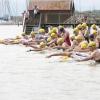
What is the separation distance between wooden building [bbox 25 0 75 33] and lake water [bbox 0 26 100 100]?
17853mm

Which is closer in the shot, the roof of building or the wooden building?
the wooden building

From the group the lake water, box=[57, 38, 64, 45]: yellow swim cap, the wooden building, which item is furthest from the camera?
the wooden building

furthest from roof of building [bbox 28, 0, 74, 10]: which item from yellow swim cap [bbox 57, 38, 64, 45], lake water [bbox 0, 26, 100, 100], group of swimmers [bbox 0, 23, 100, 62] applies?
lake water [bbox 0, 26, 100, 100]

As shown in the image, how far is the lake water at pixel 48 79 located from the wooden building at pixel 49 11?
17.9 metres

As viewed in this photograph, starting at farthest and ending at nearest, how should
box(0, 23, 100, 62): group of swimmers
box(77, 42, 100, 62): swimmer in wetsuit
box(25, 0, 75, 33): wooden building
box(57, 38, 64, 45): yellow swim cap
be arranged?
box(25, 0, 75, 33): wooden building, box(57, 38, 64, 45): yellow swim cap, box(0, 23, 100, 62): group of swimmers, box(77, 42, 100, 62): swimmer in wetsuit

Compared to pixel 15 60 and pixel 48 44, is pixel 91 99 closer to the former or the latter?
pixel 15 60

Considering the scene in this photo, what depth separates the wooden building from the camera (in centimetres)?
3716

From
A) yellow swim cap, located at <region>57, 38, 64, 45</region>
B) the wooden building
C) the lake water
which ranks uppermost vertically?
the wooden building

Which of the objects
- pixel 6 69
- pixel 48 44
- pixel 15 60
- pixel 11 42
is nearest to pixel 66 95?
pixel 6 69

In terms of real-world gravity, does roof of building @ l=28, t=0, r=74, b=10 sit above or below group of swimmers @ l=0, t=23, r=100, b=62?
above

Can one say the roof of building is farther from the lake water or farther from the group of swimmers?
the lake water

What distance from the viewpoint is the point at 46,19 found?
37.9 m

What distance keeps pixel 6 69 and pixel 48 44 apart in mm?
7152

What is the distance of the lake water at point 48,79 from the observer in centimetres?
A: 1102
